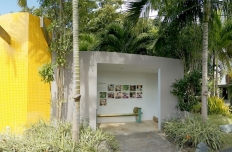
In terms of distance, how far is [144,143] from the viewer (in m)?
6.07

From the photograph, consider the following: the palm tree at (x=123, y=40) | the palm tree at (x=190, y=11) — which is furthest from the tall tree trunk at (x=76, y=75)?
the palm tree at (x=123, y=40)

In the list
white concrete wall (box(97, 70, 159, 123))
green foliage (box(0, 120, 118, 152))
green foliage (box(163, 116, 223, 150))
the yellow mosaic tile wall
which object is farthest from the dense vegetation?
green foliage (box(0, 120, 118, 152))

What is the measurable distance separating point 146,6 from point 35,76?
471cm

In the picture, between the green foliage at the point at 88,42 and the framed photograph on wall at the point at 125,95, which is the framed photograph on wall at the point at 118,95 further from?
the green foliage at the point at 88,42

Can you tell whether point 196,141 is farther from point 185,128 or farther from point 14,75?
point 14,75

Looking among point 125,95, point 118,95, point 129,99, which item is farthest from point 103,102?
point 129,99

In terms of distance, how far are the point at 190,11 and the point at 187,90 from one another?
3316mm

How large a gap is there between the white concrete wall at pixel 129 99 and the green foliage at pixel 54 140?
3932mm

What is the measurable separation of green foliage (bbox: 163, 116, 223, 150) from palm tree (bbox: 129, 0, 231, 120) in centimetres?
44

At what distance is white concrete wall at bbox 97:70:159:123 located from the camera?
874 cm

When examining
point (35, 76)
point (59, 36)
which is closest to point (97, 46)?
point (59, 36)

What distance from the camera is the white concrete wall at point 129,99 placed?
28.7 feet

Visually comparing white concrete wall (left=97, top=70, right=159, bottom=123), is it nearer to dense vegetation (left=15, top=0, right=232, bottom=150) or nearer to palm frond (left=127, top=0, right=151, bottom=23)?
dense vegetation (left=15, top=0, right=232, bottom=150)

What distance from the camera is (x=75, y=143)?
159 inches
